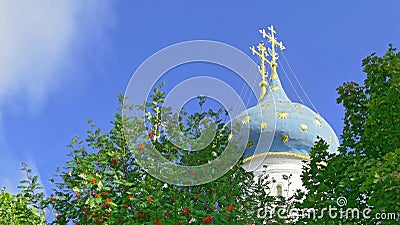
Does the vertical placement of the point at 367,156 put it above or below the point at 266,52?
below

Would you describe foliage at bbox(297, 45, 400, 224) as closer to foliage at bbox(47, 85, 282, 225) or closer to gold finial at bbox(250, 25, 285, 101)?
foliage at bbox(47, 85, 282, 225)

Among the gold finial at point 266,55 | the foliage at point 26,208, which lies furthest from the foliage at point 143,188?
the gold finial at point 266,55

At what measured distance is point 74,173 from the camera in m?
7.34

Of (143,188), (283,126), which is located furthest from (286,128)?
(143,188)

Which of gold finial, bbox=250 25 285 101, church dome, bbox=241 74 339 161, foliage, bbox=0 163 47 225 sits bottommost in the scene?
foliage, bbox=0 163 47 225

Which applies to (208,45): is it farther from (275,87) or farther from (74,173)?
(275,87)

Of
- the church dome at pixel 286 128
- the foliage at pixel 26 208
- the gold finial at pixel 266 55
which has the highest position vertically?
the gold finial at pixel 266 55

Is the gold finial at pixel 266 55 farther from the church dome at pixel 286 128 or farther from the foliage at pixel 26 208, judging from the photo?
the foliage at pixel 26 208

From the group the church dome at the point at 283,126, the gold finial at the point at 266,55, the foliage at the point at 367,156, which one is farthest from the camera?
the gold finial at the point at 266,55

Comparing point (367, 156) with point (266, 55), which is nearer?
point (367, 156)

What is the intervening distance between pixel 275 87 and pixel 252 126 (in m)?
5.72

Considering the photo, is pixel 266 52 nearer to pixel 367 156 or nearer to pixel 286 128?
pixel 286 128

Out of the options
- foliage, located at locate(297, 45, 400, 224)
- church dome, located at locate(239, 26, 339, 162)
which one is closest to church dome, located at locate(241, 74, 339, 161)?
church dome, located at locate(239, 26, 339, 162)

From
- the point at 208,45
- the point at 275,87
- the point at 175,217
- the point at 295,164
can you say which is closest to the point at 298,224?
the point at 175,217
